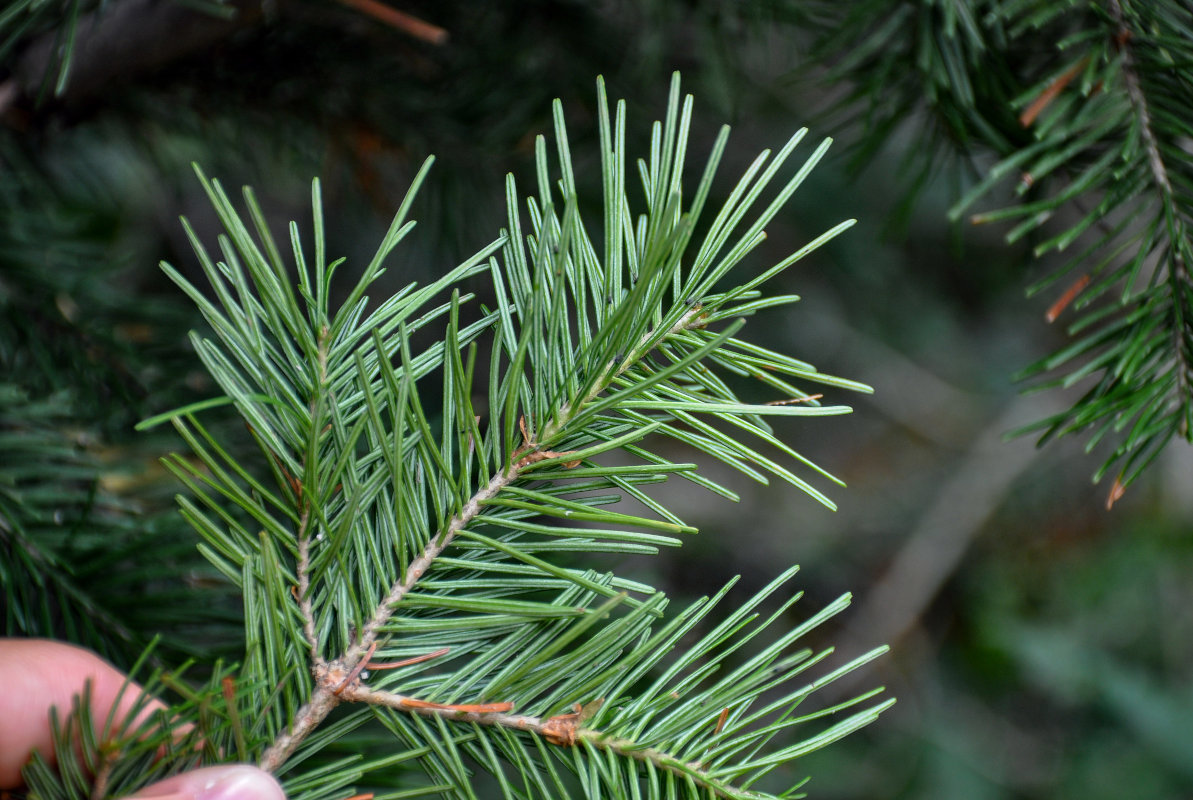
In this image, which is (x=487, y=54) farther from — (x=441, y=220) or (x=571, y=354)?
(x=571, y=354)

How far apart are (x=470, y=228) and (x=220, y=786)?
1.26ft

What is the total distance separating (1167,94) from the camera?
280 millimetres

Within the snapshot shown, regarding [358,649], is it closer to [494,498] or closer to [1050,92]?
[494,498]

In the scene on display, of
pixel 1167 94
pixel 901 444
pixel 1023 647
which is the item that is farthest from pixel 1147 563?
pixel 1167 94

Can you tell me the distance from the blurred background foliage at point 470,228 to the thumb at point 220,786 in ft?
0.37

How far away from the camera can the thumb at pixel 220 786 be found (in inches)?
7.4

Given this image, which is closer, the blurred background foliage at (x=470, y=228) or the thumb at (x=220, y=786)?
the thumb at (x=220, y=786)

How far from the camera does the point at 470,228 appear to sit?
51 centimetres

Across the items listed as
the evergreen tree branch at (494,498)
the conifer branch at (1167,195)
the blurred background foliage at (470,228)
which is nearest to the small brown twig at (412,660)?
the evergreen tree branch at (494,498)

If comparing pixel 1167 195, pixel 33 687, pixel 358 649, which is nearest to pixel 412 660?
pixel 358 649

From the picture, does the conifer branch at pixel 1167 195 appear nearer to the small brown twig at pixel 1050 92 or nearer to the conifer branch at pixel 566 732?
the small brown twig at pixel 1050 92

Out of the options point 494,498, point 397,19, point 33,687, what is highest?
point 397,19

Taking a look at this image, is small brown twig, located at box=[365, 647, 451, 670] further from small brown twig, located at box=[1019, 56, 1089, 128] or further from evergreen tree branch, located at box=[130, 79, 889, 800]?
small brown twig, located at box=[1019, 56, 1089, 128]

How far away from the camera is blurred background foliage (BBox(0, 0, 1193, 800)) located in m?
0.32
